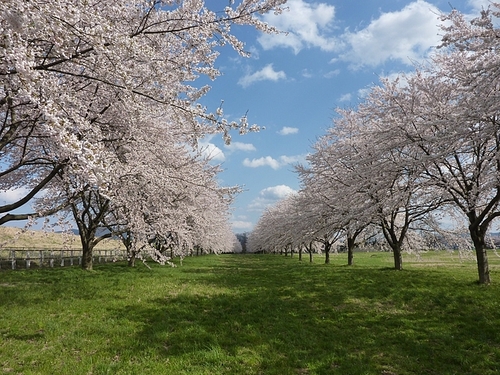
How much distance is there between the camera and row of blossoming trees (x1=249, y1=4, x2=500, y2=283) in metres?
9.48

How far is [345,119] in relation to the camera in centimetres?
2258

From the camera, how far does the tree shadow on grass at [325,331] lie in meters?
6.51

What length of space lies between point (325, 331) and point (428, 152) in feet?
26.5

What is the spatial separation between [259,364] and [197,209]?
465 inches

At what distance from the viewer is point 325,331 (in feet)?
28.2

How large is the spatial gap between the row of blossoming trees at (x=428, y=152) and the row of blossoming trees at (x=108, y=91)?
19.8ft

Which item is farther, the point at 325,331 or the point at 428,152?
the point at 428,152

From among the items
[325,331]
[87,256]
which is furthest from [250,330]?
[87,256]

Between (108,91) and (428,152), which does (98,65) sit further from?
(428,152)

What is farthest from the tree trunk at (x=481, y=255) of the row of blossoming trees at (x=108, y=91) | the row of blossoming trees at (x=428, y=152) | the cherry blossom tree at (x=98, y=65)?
the cherry blossom tree at (x=98, y=65)

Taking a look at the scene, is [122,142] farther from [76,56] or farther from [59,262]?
[59,262]

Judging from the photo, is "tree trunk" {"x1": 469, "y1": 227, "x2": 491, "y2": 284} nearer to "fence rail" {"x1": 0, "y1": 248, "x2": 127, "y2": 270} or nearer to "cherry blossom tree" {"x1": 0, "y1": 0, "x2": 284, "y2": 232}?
"cherry blossom tree" {"x1": 0, "y1": 0, "x2": 284, "y2": 232}

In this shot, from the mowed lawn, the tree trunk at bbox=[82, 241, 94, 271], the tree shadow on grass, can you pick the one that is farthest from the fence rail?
the tree shadow on grass

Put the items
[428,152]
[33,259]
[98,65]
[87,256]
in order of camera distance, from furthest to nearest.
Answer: [33,259] → [87,256] → [428,152] → [98,65]
